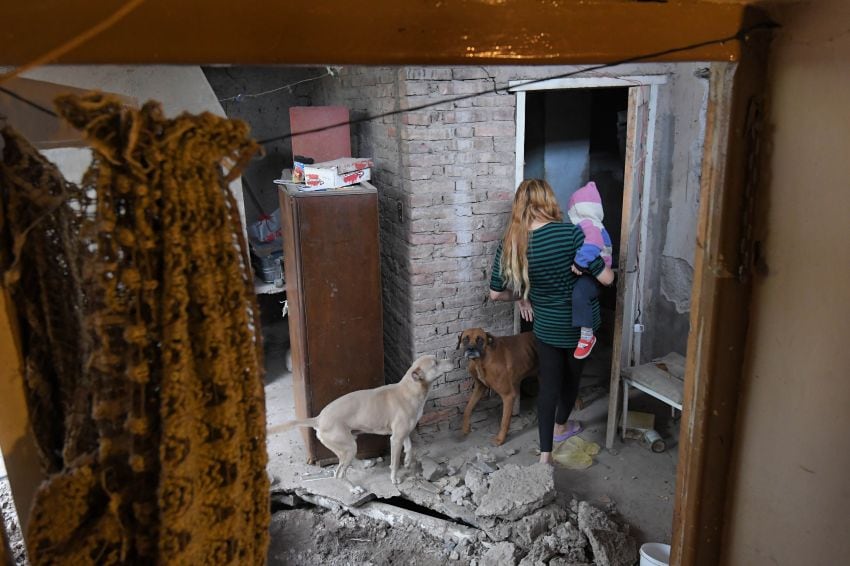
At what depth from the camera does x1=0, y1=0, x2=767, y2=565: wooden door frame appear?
1.03 metres

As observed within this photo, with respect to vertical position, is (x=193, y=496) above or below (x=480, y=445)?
above

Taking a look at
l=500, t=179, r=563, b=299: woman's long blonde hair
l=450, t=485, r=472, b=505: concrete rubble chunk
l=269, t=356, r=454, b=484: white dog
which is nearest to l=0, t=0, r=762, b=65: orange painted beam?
l=500, t=179, r=563, b=299: woman's long blonde hair

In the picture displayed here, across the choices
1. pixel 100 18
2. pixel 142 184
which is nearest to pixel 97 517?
pixel 142 184

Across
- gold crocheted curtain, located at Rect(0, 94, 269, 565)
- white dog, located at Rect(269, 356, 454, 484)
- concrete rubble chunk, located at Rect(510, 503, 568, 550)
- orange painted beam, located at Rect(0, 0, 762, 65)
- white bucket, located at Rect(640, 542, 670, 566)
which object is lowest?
concrete rubble chunk, located at Rect(510, 503, 568, 550)

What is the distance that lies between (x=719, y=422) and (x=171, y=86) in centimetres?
442

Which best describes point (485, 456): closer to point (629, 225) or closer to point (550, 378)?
point (550, 378)

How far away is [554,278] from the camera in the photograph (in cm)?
385

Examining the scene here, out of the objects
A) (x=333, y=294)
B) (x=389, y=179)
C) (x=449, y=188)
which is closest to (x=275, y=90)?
(x=389, y=179)

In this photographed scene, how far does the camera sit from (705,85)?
426cm

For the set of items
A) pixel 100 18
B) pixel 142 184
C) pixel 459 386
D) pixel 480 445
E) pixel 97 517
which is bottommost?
pixel 480 445

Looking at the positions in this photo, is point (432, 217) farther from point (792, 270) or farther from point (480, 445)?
point (792, 270)

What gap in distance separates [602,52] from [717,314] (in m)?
0.80

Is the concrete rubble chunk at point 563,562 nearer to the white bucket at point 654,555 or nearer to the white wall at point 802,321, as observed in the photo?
the white bucket at point 654,555

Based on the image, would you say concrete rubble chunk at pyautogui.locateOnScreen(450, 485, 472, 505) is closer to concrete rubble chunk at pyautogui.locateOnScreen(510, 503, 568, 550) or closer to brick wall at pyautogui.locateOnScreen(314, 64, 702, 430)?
concrete rubble chunk at pyautogui.locateOnScreen(510, 503, 568, 550)
